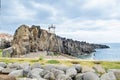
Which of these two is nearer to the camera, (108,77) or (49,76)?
(108,77)

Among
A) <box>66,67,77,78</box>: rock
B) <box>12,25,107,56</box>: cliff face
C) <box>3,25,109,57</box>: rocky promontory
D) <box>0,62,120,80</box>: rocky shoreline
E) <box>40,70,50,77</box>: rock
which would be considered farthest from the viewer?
<box>12,25,107,56</box>: cliff face

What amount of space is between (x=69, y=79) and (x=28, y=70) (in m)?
1.95

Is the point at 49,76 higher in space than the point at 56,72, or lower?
lower

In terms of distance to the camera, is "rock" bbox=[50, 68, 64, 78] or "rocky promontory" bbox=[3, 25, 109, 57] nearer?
"rock" bbox=[50, 68, 64, 78]

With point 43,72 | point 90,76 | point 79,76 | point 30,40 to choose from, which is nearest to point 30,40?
point 30,40

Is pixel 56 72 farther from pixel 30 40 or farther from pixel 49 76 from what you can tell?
pixel 30 40

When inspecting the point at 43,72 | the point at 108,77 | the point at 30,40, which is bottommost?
the point at 108,77

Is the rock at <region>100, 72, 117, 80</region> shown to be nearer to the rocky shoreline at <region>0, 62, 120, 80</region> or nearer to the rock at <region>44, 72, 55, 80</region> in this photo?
the rocky shoreline at <region>0, 62, 120, 80</region>

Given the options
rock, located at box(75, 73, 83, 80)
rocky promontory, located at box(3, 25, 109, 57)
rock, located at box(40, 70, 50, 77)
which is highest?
rocky promontory, located at box(3, 25, 109, 57)

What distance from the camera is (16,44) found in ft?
141

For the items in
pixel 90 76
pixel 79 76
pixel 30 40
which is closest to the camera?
pixel 90 76

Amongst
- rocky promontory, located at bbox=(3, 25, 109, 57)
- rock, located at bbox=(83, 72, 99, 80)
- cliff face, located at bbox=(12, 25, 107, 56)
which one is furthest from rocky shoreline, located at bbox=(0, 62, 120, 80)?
cliff face, located at bbox=(12, 25, 107, 56)

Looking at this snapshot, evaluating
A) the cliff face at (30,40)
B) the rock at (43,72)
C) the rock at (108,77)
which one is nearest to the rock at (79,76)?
the rock at (108,77)

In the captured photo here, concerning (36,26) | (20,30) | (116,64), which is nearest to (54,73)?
(116,64)
